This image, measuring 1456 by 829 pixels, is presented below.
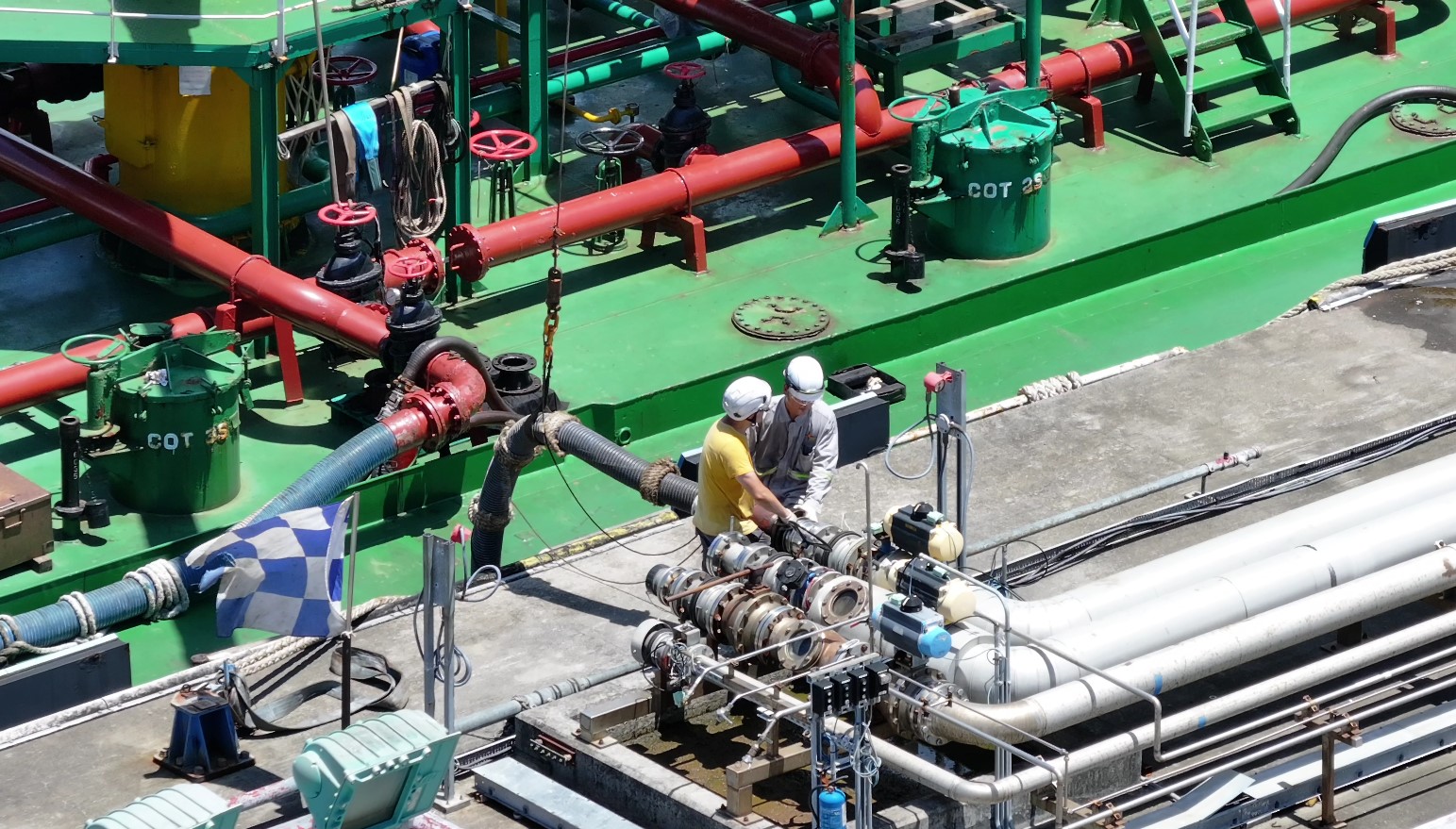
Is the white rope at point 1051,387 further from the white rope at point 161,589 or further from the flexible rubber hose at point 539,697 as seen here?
the white rope at point 161,589

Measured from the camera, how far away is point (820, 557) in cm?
1138

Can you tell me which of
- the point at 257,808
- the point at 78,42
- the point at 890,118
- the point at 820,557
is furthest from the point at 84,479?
the point at 890,118

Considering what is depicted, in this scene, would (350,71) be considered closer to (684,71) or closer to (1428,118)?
(684,71)

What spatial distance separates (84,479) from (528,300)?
10.5 feet

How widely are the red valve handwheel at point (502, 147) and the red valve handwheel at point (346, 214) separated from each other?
948 mm

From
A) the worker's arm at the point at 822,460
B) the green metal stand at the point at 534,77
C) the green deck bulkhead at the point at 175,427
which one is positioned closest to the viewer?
the worker's arm at the point at 822,460

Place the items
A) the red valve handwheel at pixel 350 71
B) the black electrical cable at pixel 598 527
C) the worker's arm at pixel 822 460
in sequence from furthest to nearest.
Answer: the red valve handwheel at pixel 350 71
the black electrical cable at pixel 598 527
the worker's arm at pixel 822 460

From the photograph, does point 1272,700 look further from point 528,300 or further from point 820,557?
point 528,300

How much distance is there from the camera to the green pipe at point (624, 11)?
60.3ft

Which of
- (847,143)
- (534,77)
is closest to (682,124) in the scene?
(534,77)

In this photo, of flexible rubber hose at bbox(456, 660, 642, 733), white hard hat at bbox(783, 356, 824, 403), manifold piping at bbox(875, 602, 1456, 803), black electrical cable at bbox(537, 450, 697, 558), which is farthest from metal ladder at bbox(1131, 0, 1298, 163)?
flexible rubber hose at bbox(456, 660, 642, 733)

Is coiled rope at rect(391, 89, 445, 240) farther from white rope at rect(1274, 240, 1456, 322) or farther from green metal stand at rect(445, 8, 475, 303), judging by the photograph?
white rope at rect(1274, 240, 1456, 322)

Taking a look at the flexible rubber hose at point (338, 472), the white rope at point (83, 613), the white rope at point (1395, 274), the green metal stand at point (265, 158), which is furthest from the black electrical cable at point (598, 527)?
the white rope at point (1395, 274)

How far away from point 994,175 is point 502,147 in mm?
3147
